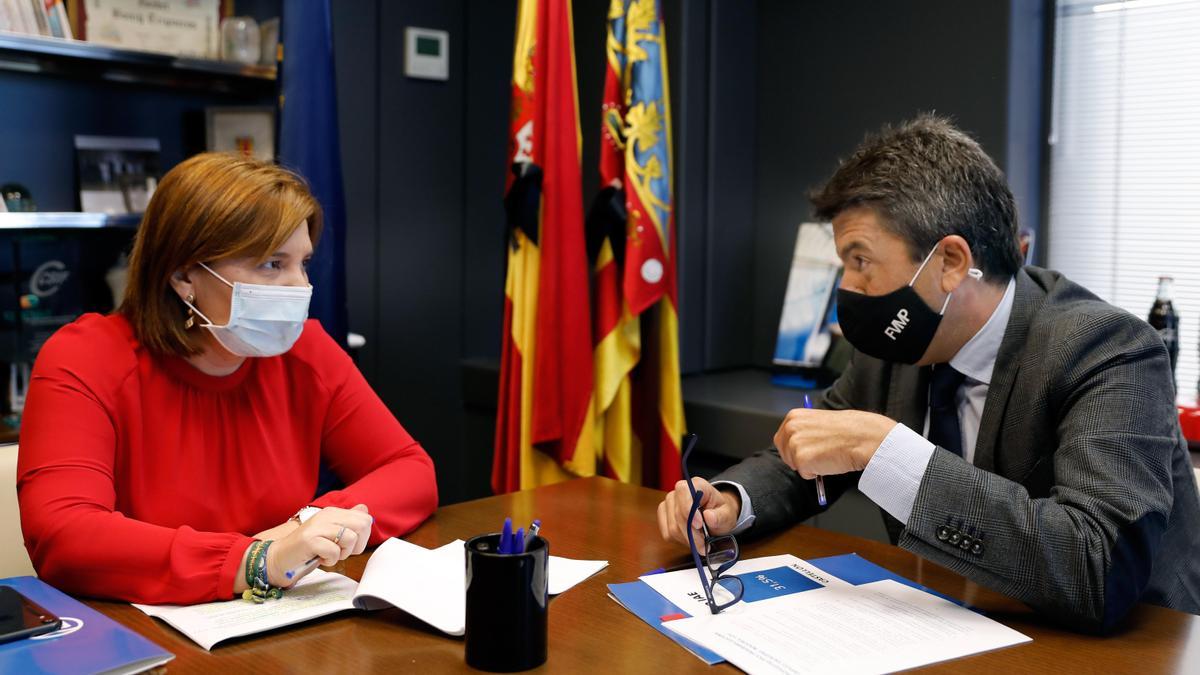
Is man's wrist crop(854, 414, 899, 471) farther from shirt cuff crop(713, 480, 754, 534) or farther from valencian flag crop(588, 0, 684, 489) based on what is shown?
valencian flag crop(588, 0, 684, 489)

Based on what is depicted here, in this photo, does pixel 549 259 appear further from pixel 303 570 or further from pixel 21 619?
pixel 21 619

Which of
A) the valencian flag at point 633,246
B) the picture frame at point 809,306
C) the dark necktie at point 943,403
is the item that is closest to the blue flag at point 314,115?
the valencian flag at point 633,246

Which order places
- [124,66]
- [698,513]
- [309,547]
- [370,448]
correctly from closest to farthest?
1. [309,547]
2. [698,513]
3. [370,448]
4. [124,66]

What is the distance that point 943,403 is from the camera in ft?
5.22

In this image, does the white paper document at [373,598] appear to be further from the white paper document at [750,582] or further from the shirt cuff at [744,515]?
the shirt cuff at [744,515]

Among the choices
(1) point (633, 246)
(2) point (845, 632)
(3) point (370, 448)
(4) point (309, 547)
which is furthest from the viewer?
(1) point (633, 246)

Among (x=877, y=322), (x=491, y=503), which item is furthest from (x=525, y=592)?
(x=877, y=322)

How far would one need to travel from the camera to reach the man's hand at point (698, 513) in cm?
141

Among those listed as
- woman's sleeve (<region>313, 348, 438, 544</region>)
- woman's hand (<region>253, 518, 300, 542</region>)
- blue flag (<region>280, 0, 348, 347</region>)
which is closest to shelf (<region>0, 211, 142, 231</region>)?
blue flag (<region>280, 0, 348, 347</region>)

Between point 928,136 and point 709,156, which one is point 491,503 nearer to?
point 928,136

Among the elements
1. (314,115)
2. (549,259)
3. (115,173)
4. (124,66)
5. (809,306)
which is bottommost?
(809,306)

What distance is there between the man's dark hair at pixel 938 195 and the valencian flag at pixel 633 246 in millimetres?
1245

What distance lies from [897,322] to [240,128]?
7.30 ft

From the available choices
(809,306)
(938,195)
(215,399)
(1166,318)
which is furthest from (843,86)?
(215,399)
